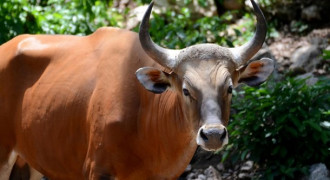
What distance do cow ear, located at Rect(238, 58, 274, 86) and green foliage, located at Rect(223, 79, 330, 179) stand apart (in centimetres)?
182

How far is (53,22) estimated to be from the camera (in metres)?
9.57

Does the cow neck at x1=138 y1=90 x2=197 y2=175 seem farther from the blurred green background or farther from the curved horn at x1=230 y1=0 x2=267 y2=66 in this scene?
the blurred green background

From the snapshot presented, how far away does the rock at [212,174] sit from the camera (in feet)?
26.1

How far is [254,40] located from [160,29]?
409 cm

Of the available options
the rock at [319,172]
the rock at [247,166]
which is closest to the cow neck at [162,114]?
the rock at [319,172]

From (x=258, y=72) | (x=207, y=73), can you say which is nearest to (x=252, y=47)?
(x=258, y=72)

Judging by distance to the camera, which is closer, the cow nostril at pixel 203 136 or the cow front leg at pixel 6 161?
the cow nostril at pixel 203 136

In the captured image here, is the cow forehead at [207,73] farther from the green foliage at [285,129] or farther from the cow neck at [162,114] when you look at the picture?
the green foliage at [285,129]

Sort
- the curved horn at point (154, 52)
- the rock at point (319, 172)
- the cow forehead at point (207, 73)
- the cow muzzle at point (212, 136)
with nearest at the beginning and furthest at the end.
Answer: the cow muzzle at point (212, 136)
the cow forehead at point (207, 73)
the curved horn at point (154, 52)
the rock at point (319, 172)

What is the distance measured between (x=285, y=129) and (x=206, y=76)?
2.62m

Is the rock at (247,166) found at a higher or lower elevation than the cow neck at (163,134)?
lower

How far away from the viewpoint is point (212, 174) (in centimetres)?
798

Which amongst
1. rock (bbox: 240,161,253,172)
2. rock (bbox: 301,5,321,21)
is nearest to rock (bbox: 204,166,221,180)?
rock (bbox: 240,161,253,172)

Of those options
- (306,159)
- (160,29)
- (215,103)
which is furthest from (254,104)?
(215,103)
